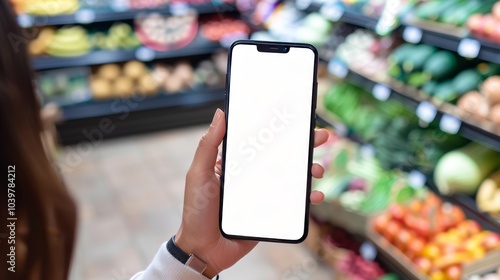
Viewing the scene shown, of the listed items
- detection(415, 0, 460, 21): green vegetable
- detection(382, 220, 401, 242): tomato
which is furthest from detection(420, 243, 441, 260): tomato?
detection(415, 0, 460, 21): green vegetable

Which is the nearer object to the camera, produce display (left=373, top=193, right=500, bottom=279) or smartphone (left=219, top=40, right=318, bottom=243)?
smartphone (left=219, top=40, right=318, bottom=243)

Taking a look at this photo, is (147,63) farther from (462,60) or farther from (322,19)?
(462,60)

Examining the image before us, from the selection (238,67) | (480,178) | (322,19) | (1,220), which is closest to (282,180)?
(238,67)

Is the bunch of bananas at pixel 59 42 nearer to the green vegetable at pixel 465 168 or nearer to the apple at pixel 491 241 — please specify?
the green vegetable at pixel 465 168

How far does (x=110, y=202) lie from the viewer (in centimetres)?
331

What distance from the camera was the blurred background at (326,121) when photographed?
7.00ft

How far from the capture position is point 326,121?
3.12 metres

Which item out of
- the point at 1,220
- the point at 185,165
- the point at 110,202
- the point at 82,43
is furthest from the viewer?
the point at 82,43

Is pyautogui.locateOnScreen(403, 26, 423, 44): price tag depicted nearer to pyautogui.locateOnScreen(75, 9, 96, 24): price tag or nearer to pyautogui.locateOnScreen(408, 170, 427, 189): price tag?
pyautogui.locateOnScreen(408, 170, 427, 189): price tag

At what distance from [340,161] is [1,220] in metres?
2.35

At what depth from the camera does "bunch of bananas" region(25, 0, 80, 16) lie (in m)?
3.87

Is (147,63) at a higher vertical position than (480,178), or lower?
lower

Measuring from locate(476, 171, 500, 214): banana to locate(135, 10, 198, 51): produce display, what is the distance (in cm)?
290

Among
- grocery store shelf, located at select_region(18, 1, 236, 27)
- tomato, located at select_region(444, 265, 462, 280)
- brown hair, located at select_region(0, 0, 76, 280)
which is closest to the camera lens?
brown hair, located at select_region(0, 0, 76, 280)
